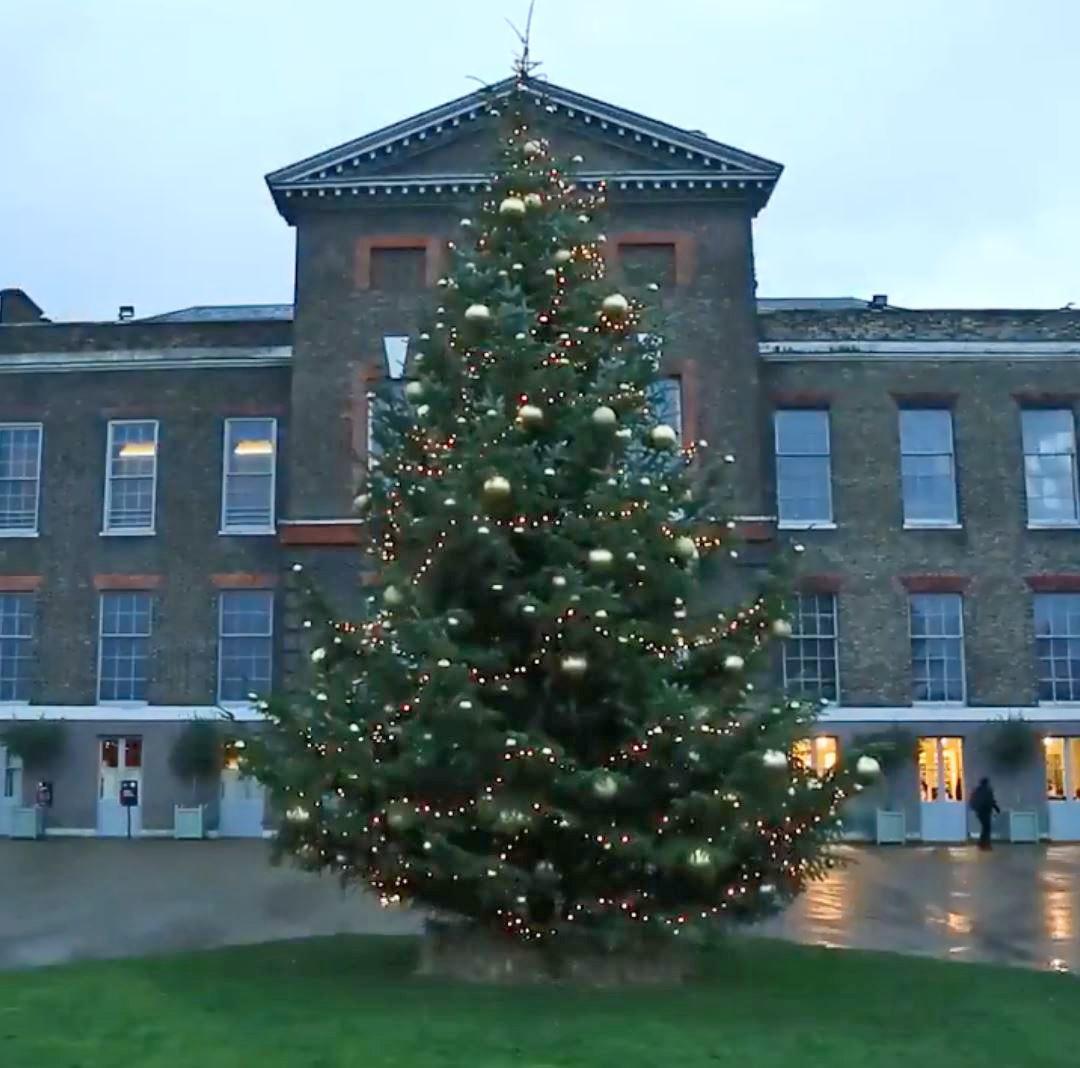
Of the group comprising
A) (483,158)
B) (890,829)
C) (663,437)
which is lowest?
(890,829)

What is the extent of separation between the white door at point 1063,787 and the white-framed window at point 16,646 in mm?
21078

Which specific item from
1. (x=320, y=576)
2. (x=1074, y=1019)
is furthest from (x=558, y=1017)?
(x=320, y=576)

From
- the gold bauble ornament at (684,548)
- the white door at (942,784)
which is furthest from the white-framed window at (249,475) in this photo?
the gold bauble ornament at (684,548)

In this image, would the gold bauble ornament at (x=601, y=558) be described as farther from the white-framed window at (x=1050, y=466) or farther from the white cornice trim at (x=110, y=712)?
the white-framed window at (x=1050, y=466)

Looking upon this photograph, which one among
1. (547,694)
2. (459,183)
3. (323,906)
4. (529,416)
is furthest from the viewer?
(459,183)

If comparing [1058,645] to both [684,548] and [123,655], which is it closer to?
[123,655]

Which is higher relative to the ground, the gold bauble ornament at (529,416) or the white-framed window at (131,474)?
the white-framed window at (131,474)

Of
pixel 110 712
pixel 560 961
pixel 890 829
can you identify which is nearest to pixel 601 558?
pixel 560 961

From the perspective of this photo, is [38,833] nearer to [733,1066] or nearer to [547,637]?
[547,637]

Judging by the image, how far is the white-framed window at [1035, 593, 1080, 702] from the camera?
3184 centimetres

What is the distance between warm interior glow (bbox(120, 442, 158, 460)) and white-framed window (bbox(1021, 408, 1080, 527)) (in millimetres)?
18379

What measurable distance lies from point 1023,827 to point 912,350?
32.6 ft

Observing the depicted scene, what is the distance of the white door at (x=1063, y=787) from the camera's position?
102 ft

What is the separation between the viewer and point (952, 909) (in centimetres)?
1934
